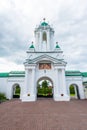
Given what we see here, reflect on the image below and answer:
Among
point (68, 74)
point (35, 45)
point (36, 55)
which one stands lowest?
point (68, 74)

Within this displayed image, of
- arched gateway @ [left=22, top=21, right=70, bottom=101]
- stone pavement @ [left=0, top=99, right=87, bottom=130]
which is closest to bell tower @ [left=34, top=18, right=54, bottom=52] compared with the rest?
arched gateway @ [left=22, top=21, right=70, bottom=101]

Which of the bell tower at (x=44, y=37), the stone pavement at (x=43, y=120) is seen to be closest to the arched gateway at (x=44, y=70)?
the bell tower at (x=44, y=37)

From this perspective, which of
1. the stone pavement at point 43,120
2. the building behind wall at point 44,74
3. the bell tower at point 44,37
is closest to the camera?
the stone pavement at point 43,120

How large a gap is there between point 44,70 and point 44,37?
359 inches

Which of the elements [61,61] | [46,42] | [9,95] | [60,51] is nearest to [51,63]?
[61,61]

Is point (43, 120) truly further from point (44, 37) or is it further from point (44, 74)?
point (44, 37)

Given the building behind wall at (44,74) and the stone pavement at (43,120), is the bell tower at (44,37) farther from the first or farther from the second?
the stone pavement at (43,120)

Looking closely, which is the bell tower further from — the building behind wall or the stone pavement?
the stone pavement

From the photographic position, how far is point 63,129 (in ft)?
17.7

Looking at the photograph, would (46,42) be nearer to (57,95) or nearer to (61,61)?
(61,61)

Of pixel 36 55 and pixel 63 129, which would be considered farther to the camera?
pixel 36 55

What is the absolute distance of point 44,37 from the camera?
25031 mm

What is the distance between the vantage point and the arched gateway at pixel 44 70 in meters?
18.5

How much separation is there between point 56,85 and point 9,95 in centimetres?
1023
